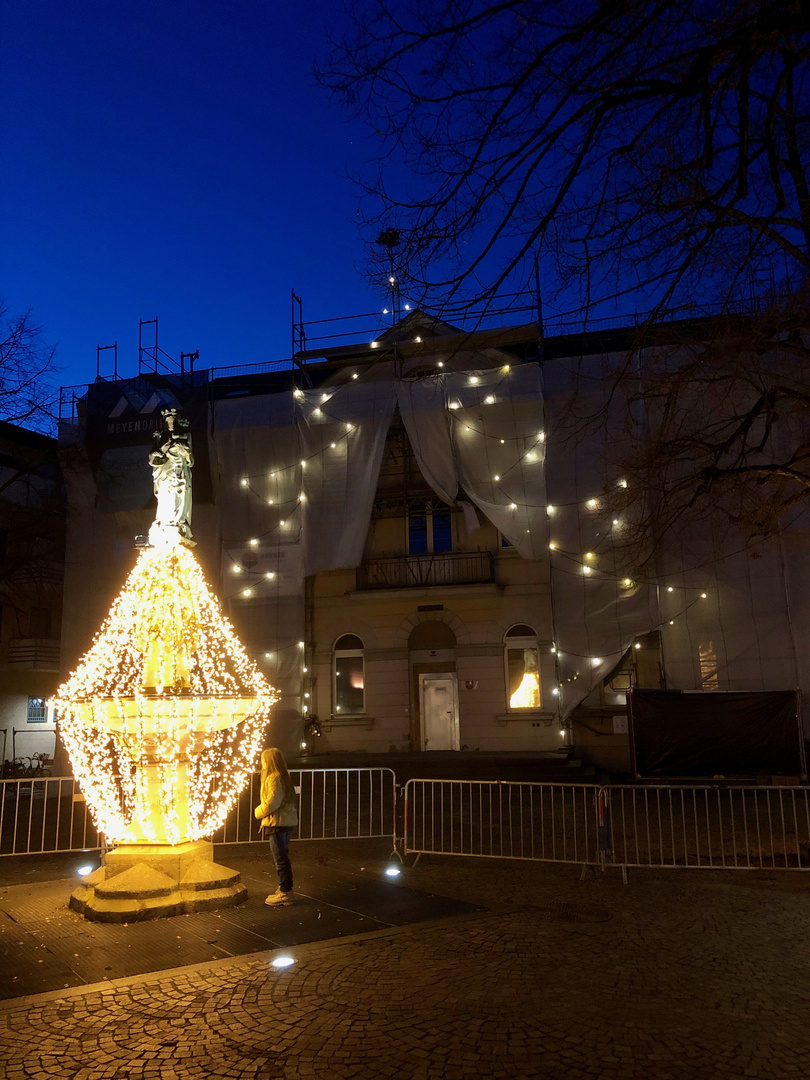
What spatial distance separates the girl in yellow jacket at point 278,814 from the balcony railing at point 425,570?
1456 centimetres

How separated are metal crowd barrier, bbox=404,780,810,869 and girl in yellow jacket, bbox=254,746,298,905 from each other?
2050 millimetres

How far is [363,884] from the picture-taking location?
9.32m

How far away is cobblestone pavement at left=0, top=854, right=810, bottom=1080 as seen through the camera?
15.3ft

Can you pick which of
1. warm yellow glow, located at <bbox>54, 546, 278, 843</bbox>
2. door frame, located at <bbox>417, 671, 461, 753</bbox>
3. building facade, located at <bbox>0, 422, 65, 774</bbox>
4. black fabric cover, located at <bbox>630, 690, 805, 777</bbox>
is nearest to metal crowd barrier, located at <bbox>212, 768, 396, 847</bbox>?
warm yellow glow, located at <bbox>54, 546, 278, 843</bbox>

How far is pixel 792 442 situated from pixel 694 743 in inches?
305

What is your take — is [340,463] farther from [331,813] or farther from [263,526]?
[331,813]

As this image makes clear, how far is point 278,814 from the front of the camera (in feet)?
28.7

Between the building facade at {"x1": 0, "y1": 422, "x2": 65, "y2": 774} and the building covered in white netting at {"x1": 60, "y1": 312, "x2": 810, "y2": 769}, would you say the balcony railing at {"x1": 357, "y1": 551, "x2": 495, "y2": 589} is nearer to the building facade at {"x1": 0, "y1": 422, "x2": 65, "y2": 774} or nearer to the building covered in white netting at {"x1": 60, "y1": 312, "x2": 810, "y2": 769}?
the building covered in white netting at {"x1": 60, "y1": 312, "x2": 810, "y2": 769}

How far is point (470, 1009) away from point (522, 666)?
18324 mm

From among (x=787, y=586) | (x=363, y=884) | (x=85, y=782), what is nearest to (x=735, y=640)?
(x=787, y=586)

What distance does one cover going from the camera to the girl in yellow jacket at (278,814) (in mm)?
8508

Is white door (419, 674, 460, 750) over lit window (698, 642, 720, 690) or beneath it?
beneath

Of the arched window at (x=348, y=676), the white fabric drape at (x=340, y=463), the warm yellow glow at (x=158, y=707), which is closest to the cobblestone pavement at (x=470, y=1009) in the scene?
the warm yellow glow at (x=158, y=707)

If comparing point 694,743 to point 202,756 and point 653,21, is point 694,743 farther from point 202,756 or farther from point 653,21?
point 653,21
